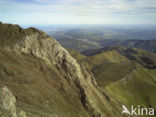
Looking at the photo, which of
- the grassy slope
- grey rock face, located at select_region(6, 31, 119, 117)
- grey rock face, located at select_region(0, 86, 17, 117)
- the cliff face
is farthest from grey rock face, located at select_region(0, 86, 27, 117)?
grey rock face, located at select_region(6, 31, 119, 117)

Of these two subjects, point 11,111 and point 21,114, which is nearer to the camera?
point 11,111

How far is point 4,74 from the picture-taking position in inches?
1307

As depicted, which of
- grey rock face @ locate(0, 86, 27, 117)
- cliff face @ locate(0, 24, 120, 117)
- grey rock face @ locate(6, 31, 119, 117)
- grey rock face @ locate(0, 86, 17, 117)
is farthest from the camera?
grey rock face @ locate(6, 31, 119, 117)

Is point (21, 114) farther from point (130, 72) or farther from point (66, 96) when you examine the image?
point (130, 72)

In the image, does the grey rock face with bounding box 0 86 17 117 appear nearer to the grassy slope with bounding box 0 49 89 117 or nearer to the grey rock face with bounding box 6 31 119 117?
the grassy slope with bounding box 0 49 89 117

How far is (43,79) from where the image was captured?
3906 centimetres

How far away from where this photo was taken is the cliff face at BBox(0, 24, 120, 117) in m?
32.0

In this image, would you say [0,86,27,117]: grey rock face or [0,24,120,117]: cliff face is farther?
[0,24,120,117]: cliff face

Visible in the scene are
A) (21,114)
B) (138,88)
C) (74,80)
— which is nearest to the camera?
(21,114)

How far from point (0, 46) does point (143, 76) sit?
7151 inches

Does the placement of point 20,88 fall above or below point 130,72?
above

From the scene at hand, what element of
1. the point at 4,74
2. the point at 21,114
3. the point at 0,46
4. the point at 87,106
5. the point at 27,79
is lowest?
the point at 87,106

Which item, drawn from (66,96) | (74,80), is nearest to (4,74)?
(66,96)

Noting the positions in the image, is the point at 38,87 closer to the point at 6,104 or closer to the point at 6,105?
the point at 6,104
